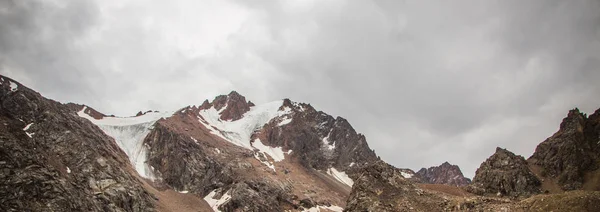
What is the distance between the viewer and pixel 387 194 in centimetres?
4769

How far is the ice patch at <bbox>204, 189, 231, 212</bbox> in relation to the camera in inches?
6188

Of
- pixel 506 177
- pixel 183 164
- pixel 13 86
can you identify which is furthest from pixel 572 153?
pixel 13 86

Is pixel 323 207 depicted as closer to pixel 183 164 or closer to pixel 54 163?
pixel 183 164

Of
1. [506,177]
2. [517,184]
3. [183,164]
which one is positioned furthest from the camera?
[183,164]

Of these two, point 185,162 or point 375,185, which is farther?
point 185,162

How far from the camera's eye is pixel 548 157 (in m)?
103

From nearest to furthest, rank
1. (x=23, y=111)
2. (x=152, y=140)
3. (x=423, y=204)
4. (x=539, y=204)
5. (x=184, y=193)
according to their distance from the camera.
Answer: (x=539, y=204) < (x=423, y=204) < (x=23, y=111) < (x=184, y=193) < (x=152, y=140)

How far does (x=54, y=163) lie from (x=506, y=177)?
108821 millimetres

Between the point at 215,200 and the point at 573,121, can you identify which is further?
the point at 215,200

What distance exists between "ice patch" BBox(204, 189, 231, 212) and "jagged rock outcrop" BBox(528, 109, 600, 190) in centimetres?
11413

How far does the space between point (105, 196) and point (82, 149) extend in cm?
2335

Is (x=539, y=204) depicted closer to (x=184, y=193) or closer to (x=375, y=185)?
(x=375, y=185)

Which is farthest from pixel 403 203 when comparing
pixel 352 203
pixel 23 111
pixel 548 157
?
pixel 23 111

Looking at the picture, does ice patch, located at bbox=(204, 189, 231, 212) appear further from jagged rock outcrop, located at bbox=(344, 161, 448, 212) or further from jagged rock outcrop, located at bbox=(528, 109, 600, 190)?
jagged rock outcrop, located at bbox=(344, 161, 448, 212)
